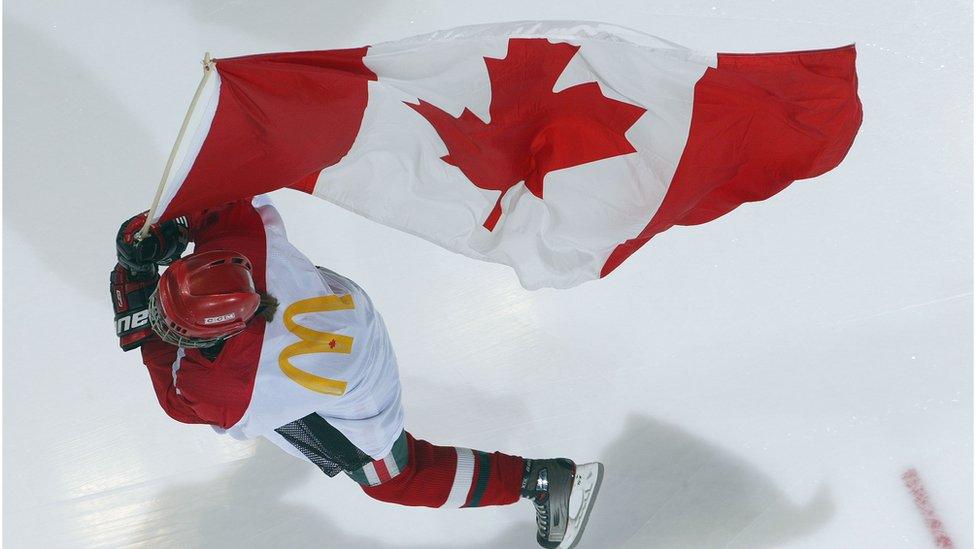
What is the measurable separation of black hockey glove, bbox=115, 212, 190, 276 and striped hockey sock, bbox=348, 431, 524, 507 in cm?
113

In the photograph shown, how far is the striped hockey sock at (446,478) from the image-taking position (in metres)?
3.95

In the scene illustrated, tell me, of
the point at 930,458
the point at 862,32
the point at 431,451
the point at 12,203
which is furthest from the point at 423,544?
the point at 862,32

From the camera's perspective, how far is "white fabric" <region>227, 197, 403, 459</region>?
10.8 feet

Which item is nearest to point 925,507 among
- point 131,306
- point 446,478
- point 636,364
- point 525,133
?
point 636,364

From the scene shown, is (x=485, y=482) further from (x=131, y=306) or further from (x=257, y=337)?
(x=131, y=306)

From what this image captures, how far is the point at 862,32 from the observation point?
15.7ft

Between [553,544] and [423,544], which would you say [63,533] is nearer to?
[423,544]

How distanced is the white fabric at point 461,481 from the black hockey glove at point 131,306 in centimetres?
130

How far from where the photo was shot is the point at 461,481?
3982mm

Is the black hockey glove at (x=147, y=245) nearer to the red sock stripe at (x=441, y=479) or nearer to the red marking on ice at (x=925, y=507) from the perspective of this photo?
the red sock stripe at (x=441, y=479)

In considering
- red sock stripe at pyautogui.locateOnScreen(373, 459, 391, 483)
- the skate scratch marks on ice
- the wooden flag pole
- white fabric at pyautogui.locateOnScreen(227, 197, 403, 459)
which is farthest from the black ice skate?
the wooden flag pole

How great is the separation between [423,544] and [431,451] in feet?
1.74

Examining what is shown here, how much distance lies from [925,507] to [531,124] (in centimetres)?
231

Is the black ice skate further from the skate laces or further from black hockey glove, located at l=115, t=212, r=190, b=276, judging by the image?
black hockey glove, located at l=115, t=212, r=190, b=276
